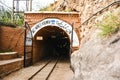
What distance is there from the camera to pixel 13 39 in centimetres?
1688

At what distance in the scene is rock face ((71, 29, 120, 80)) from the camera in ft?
17.3

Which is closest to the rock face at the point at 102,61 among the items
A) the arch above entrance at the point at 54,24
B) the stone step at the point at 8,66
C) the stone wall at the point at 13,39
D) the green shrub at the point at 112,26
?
the green shrub at the point at 112,26

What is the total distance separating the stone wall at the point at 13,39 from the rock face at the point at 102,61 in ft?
33.5

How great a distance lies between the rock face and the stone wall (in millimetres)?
10220

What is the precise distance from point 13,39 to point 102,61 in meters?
11.7

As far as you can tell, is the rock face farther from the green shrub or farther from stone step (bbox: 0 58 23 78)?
stone step (bbox: 0 58 23 78)

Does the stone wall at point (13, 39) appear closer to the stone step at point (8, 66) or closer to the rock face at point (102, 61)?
the stone step at point (8, 66)

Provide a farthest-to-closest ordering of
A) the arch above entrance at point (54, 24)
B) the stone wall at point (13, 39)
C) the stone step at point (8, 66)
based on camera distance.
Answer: the stone wall at point (13, 39)
the arch above entrance at point (54, 24)
the stone step at point (8, 66)

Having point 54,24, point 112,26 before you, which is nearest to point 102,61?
point 112,26

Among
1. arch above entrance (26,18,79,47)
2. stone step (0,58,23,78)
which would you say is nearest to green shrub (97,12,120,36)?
stone step (0,58,23,78)

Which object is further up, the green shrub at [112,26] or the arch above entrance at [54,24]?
the arch above entrance at [54,24]

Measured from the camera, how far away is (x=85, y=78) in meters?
6.16

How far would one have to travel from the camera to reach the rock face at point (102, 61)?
17.3 feet

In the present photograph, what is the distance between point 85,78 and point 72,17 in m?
10.2
